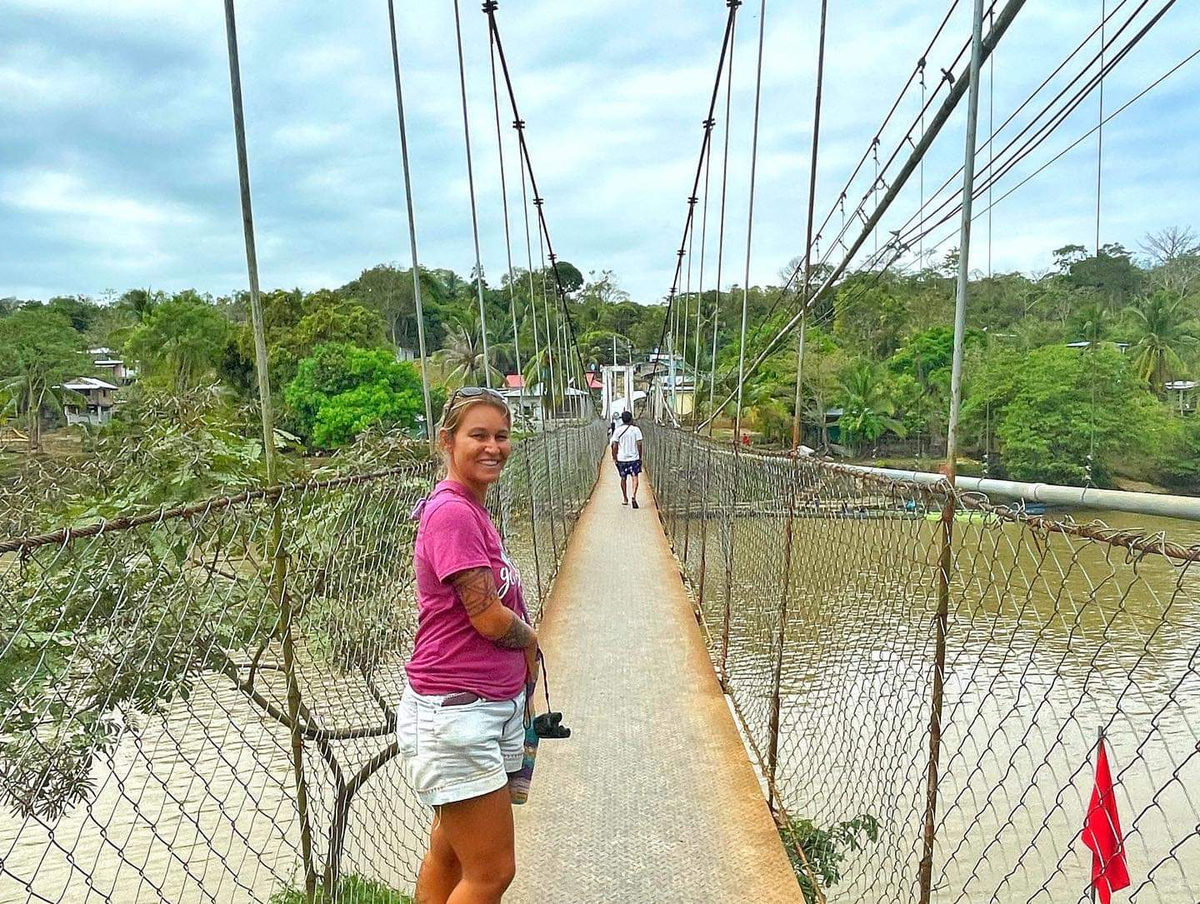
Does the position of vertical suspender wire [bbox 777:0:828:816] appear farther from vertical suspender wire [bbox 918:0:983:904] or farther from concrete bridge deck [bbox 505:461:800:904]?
vertical suspender wire [bbox 918:0:983:904]

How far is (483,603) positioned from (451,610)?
7 centimetres

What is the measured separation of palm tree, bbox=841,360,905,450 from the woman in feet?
82.6

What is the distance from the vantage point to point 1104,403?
16.4m

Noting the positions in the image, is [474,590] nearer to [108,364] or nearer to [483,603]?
[483,603]

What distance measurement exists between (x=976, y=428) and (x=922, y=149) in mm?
19644

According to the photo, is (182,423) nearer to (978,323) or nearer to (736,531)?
(736,531)

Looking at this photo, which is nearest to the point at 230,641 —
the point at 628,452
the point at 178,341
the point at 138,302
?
the point at 628,452

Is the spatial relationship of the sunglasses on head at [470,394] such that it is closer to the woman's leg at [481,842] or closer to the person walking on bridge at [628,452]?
the woman's leg at [481,842]

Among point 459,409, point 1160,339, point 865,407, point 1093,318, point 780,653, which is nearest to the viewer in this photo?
point 459,409

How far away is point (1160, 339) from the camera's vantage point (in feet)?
60.1

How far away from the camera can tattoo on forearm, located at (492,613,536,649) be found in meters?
1.41

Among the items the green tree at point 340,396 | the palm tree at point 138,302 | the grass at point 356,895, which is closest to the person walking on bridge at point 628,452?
the grass at point 356,895

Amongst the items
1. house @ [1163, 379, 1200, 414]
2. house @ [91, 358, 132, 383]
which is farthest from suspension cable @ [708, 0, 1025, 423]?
house @ [91, 358, 132, 383]

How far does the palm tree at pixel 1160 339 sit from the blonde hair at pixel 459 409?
18.4 meters
